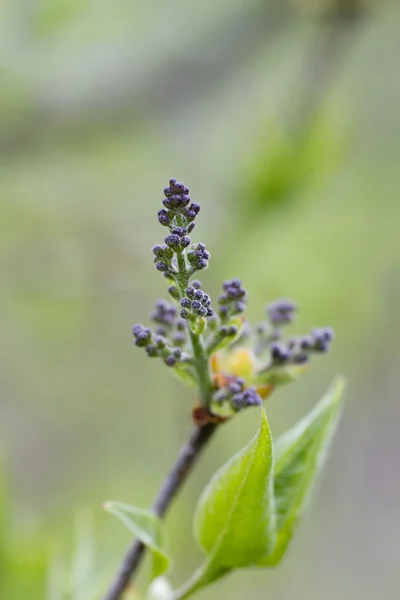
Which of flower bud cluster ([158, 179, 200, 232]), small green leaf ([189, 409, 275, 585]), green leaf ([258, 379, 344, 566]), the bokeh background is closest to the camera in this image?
flower bud cluster ([158, 179, 200, 232])

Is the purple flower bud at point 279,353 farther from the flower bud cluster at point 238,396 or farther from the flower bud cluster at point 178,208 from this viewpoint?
the flower bud cluster at point 178,208

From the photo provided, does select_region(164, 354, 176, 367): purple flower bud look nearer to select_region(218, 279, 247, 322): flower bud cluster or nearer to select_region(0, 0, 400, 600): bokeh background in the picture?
select_region(218, 279, 247, 322): flower bud cluster

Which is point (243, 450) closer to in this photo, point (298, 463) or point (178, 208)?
point (298, 463)

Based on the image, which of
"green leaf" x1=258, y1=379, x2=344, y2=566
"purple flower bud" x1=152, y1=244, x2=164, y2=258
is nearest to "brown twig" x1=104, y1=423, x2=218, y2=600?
"green leaf" x1=258, y1=379, x2=344, y2=566

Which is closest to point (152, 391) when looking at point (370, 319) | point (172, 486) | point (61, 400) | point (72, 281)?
point (61, 400)

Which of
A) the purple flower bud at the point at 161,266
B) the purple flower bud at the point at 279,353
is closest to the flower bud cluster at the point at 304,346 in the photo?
the purple flower bud at the point at 279,353

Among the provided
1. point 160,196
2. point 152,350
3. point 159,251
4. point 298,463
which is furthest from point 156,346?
point 160,196
